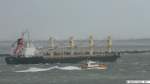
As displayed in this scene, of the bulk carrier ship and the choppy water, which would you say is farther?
the bulk carrier ship

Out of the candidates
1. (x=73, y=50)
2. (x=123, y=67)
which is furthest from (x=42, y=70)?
(x=73, y=50)

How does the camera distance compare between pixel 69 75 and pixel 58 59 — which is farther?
pixel 58 59

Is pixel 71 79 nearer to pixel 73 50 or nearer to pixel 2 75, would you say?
pixel 2 75

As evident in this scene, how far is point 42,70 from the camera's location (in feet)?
426

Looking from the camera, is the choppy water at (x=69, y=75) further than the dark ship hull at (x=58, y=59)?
No

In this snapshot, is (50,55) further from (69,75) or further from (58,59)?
(69,75)

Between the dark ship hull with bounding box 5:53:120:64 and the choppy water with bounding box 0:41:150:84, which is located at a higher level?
the dark ship hull with bounding box 5:53:120:64

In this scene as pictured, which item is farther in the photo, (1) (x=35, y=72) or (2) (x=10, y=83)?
(1) (x=35, y=72)

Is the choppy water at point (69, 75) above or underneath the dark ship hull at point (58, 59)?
underneath

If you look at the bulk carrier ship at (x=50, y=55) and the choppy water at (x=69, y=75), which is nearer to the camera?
the choppy water at (x=69, y=75)

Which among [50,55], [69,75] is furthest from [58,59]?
[69,75]

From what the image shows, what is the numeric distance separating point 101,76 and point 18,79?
46.9ft

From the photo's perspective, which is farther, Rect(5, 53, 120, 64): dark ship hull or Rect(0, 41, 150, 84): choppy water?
Rect(5, 53, 120, 64): dark ship hull

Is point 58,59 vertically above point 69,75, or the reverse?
point 58,59
